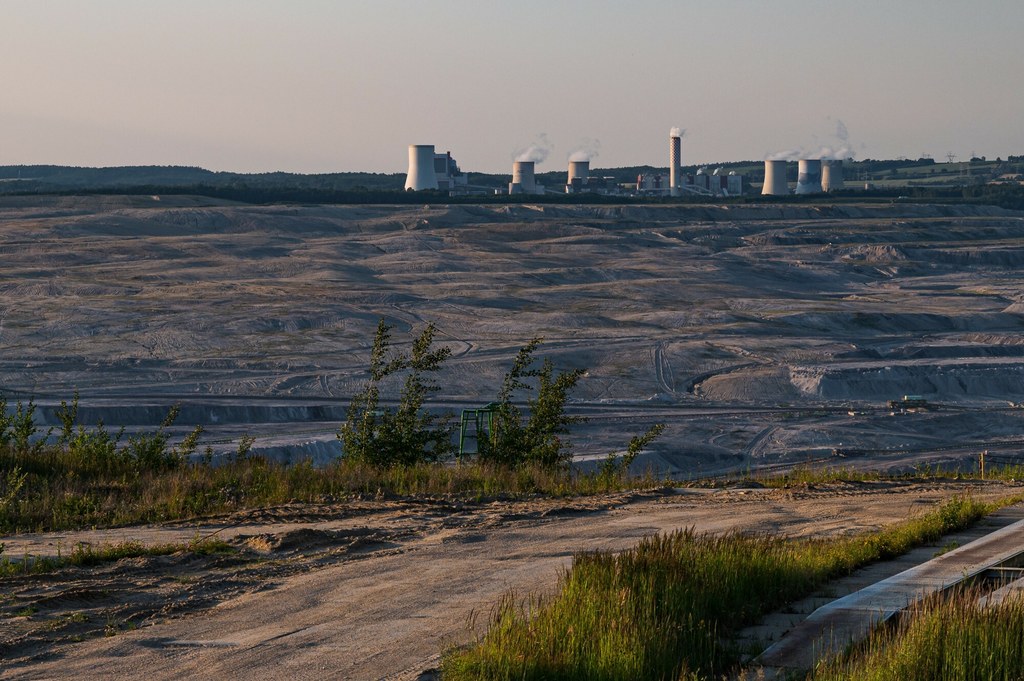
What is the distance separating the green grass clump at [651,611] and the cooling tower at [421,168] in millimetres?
130252

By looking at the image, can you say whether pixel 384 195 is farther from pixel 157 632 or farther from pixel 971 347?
pixel 157 632

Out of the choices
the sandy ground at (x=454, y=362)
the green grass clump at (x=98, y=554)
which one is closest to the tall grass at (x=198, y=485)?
the sandy ground at (x=454, y=362)

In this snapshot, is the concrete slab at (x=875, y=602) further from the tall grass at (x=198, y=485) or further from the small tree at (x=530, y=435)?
the small tree at (x=530, y=435)

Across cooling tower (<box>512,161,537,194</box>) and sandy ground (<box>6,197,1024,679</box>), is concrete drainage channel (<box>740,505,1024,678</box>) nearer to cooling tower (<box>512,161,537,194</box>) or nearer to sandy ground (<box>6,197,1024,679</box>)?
sandy ground (<box>6,197,1024,679</box>)

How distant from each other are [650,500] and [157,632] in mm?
7574

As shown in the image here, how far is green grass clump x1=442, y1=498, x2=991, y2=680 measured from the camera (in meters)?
6.65

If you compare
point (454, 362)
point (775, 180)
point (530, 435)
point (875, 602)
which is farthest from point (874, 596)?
point (775, 180)

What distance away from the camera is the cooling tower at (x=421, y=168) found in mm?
137875

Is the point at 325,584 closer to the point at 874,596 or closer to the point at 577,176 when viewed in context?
the point at 874,596

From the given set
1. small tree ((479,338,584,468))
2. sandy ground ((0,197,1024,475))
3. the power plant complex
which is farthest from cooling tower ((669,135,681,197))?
small tree ((479,338,584,468))

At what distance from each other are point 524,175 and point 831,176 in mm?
42728

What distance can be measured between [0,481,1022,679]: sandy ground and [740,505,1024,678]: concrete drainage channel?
5.71 ft

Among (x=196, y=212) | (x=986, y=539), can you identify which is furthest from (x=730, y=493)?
(x=196, y=212)

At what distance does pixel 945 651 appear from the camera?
640 cm
